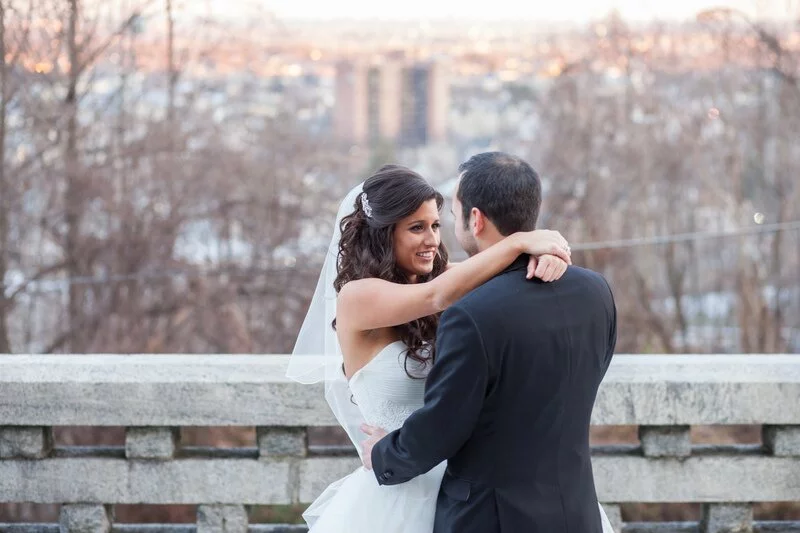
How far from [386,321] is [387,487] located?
51 cm

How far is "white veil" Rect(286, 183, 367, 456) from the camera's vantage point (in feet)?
10.3

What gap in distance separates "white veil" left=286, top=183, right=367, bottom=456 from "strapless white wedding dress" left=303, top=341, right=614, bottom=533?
204 mm

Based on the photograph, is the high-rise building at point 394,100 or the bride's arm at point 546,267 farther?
the high-rise building at point 394,100

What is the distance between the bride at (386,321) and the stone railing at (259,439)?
562 millimetres

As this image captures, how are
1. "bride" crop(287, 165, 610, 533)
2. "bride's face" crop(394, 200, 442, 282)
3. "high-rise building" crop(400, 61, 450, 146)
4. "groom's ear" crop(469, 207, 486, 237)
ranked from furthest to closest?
"high-rise building" crop(400, 61, 450, 146) < "bride's face" crop(394, 200, 442, 282) < "bride" crop(287, 165, 610, 533) < "groom's ear" crop(469, 207, 486, 237)

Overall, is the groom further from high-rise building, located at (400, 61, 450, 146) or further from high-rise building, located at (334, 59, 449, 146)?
high-rise building, located at (400, 61, 450, 146)

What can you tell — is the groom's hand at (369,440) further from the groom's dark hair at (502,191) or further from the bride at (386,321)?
the groom's dark hair at (502,191)

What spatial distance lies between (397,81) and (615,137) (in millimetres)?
11576

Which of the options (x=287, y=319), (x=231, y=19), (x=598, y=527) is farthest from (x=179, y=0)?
(x=598, y=527)

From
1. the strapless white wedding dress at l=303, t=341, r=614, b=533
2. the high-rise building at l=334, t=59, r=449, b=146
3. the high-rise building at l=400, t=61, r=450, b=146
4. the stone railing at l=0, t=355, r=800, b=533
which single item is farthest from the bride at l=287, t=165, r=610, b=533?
the high-rise building at l=400, t=61, r=450, b=146

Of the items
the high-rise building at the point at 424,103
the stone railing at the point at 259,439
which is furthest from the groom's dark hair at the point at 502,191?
the high-rise building at the point at 424,103

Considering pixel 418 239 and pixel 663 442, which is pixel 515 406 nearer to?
pixel 418 239

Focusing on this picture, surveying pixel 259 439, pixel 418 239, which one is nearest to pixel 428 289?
pixel 418 239

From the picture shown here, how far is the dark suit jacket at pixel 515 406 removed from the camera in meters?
2.35
